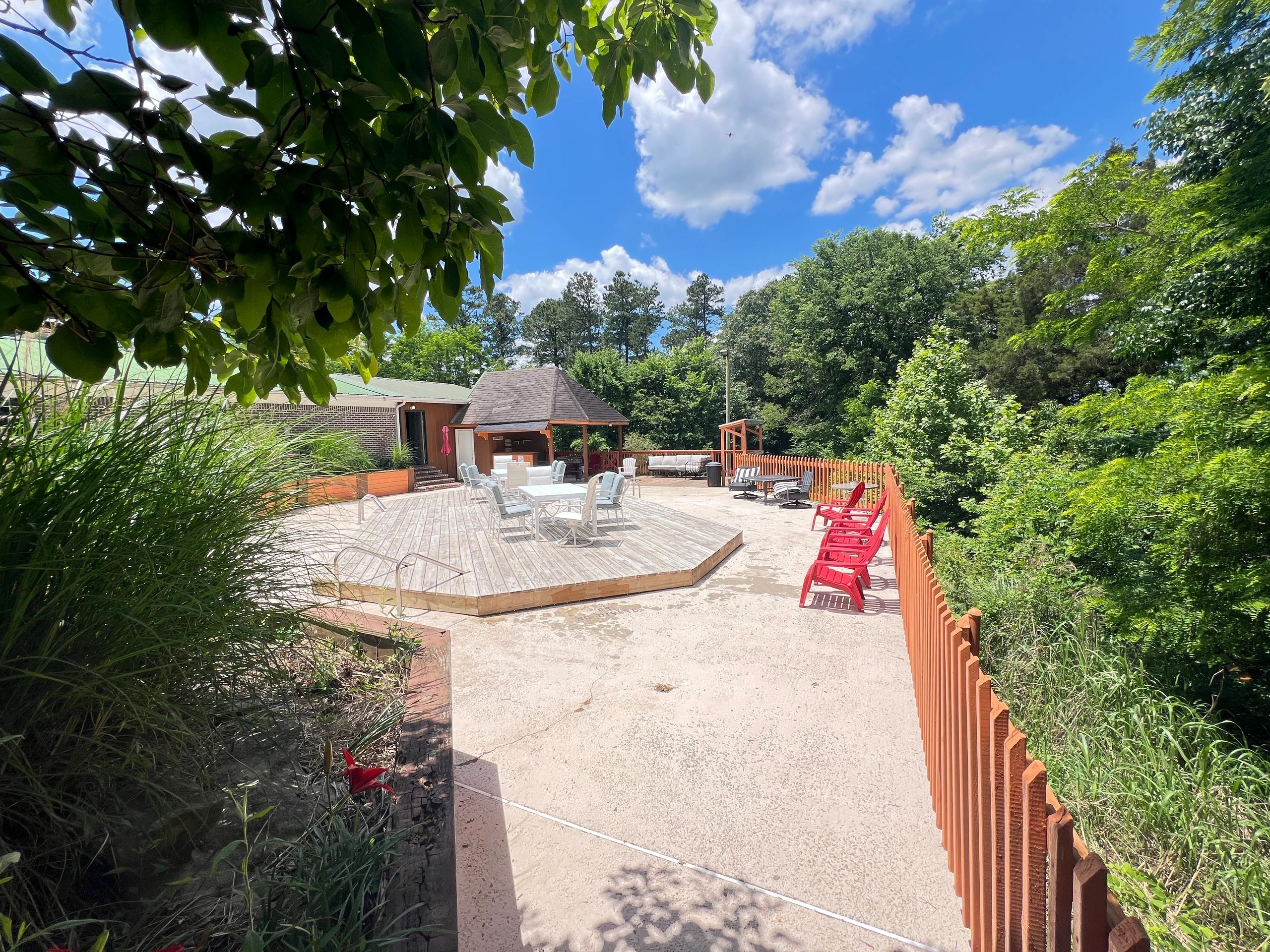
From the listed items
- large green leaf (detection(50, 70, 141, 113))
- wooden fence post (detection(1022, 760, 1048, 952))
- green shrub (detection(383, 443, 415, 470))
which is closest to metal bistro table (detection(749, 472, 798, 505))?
green shrub (detection(383, 443, 415, 470))

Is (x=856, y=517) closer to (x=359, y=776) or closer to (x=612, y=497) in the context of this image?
(x=612, y=497)

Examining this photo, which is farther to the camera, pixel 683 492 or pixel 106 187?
pixel 683 492

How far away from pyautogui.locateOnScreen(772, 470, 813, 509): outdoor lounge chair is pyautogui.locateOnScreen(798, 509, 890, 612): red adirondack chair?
283 inches

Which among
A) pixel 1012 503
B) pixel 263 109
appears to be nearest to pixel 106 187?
pixel 263 109

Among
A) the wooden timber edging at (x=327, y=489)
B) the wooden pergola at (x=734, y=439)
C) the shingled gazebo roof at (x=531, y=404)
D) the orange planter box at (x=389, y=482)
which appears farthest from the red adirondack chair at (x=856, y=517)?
the orange planter box at (x=389, y=482)

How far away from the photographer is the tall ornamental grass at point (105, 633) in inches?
59.2

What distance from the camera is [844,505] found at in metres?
10.1

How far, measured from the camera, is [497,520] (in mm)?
10891

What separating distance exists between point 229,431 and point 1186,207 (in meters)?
8.86

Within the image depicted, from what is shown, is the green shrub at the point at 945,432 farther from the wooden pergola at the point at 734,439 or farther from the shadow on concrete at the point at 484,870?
the shadow on concrete at the point at 484,870

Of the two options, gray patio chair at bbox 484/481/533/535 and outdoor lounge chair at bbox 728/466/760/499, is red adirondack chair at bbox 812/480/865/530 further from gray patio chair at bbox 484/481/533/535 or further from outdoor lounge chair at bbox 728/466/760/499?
gray patio chair at bbox 484/481/533/535

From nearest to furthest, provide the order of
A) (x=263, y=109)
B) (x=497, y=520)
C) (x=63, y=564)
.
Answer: (x=263, y=109)
(x=63, y=564)
(x=497, y=520)

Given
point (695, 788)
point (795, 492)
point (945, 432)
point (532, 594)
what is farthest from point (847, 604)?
point (795, 492)

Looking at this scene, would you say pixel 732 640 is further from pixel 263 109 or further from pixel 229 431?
pixel 263 109
